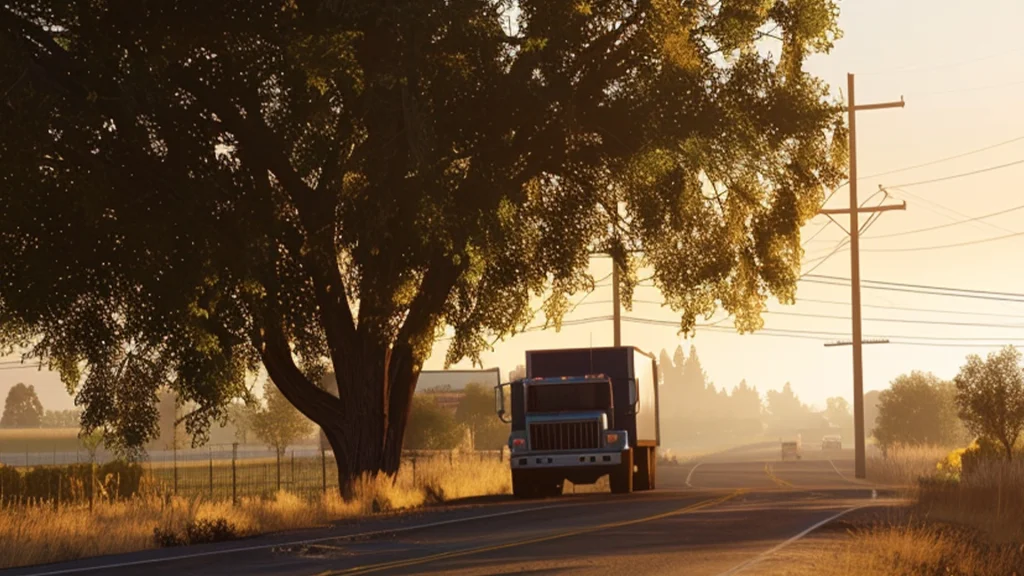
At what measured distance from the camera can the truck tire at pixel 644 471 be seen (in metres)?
38.2

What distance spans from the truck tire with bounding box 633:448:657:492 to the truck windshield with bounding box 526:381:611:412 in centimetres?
332

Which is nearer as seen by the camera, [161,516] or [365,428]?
[161,516]

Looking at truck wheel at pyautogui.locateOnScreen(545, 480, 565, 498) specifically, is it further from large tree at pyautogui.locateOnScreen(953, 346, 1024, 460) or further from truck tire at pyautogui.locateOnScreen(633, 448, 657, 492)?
large tree at pyautogui.locateOnScreen(953, 346, 1024, 460)

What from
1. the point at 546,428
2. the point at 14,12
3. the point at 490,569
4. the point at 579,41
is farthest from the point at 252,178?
the point at 490,569

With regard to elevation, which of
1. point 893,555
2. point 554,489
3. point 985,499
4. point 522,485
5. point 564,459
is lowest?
point 554,489

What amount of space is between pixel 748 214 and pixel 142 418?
14.2m

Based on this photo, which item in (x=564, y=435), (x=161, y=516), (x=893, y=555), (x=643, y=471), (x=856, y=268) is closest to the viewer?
(x=893, y=555)

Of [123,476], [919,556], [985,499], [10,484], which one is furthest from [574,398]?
[10,484]

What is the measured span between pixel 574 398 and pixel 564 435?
0.94m

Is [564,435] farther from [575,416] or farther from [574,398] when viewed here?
[574,398]

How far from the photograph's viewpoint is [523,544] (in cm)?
2033

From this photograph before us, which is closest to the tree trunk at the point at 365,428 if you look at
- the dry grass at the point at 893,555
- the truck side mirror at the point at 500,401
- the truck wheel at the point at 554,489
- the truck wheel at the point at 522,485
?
the truck side mirror at the point at 500,401

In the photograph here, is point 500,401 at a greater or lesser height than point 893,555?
greater

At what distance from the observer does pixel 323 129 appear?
27578mm
